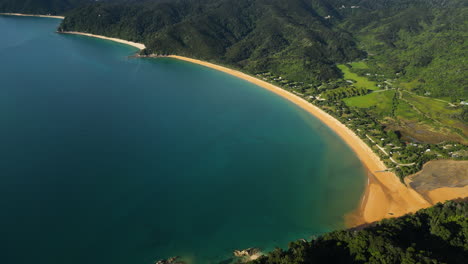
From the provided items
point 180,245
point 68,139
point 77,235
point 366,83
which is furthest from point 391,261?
point 366,83

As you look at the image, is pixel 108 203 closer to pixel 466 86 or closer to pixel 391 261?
pixel 391 261

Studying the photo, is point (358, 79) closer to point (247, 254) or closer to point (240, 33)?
Result: point (240, 33)

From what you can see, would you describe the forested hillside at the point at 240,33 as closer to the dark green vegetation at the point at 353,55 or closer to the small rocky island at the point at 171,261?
the dark green vegetation at the point at 353,55

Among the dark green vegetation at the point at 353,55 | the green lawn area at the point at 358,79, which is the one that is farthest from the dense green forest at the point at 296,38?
the green lawn area at the point at 358,79

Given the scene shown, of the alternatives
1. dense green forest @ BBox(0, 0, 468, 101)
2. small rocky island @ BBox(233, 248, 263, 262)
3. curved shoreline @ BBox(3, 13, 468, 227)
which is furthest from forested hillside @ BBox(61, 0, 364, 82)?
small rocky island @ BBox(233, 248, 263, 262)

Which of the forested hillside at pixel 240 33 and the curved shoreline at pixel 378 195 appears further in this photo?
the forested hillside at pixel 240 33

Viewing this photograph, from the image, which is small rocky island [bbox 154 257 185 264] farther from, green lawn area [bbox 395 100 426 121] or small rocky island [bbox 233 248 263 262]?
green lawn area [bbox 395 100 426 121]
